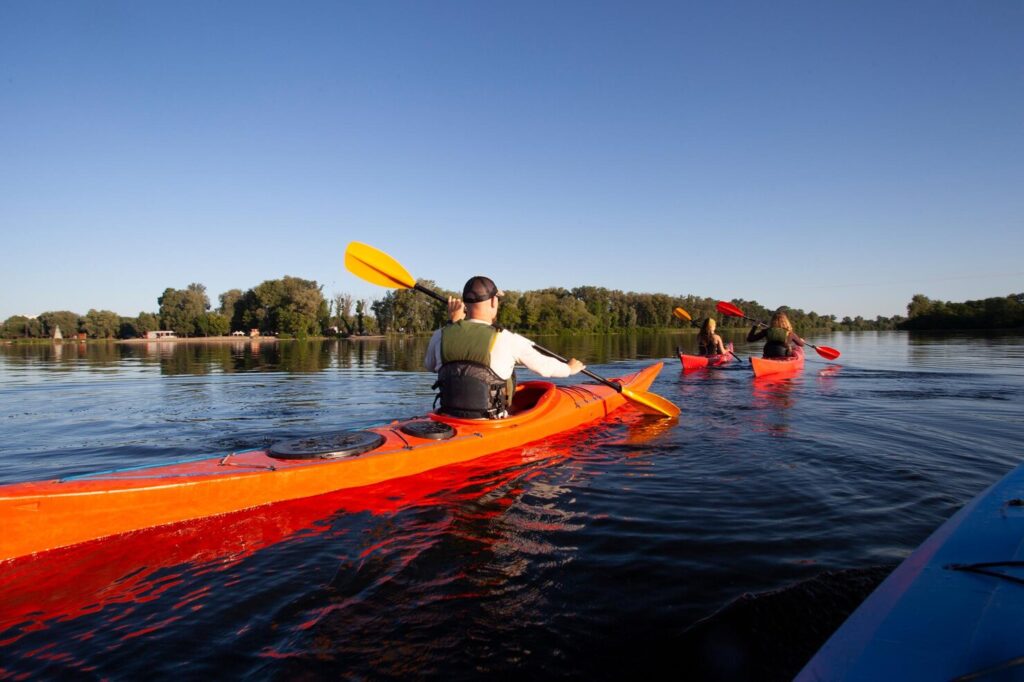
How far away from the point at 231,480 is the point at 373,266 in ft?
12.5

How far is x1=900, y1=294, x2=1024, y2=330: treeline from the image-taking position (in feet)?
185

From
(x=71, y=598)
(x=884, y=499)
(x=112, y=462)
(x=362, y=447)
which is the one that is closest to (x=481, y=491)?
(x=362, y=447)

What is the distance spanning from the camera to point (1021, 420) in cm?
692

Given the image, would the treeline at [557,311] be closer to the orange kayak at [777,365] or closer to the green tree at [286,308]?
the green tree at [286,308]

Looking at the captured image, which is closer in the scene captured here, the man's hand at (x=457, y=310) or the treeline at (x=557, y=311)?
the man's hand at (x=457, y=310)

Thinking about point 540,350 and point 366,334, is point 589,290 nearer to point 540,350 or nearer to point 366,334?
point 366,334

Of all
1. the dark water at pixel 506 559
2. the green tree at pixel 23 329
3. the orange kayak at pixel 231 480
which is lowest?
the dark water at pixel 506 559

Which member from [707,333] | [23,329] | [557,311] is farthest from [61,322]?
[707,333]

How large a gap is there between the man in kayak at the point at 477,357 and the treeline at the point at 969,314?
74074mm

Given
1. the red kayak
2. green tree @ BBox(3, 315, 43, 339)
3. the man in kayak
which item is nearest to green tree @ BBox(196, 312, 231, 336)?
green tree @ BBox(3, 315, 43, 339)

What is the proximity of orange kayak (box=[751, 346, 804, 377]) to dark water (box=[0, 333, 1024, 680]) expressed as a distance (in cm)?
572

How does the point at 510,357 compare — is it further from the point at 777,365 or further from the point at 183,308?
the point at 183,308

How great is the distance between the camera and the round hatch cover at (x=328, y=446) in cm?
384

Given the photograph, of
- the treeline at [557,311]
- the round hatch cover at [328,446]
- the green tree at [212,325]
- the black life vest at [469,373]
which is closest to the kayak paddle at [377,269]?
the black life vest at [469,373]
